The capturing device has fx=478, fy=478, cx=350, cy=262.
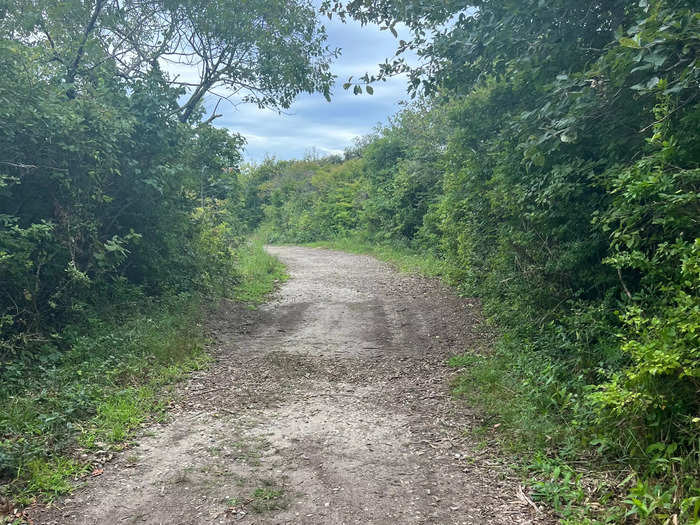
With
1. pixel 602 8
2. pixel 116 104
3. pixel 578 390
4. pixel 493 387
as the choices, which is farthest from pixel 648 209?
pixel 116 104

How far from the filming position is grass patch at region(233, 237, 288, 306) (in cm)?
1087

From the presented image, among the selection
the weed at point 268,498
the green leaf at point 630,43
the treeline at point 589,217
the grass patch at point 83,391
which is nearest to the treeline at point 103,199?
the grass patch at point 83,391

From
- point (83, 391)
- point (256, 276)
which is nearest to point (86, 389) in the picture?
point (83, 391)

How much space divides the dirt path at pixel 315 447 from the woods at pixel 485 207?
0.43 meters

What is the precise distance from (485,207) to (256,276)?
6778 millimetres

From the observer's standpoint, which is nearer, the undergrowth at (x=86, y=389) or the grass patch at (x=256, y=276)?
the undergrowth at (x=86, y=389)

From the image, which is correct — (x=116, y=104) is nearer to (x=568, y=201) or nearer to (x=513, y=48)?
(x=513, y=48)

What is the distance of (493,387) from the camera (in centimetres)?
530

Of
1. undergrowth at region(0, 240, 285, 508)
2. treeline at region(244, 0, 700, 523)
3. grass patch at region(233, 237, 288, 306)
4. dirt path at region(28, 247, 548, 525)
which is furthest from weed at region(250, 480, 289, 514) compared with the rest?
grass patch at region(233, 237, 288, 306)

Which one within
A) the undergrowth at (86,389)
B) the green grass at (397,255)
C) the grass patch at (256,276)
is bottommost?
the undergrowth at (86,389)

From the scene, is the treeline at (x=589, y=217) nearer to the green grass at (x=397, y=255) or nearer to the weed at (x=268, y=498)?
the weed at (x=268, y=498)

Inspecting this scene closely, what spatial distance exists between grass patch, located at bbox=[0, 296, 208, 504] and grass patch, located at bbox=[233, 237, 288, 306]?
125 inches

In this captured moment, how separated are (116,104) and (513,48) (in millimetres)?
5832

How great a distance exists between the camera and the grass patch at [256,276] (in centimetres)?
1087
